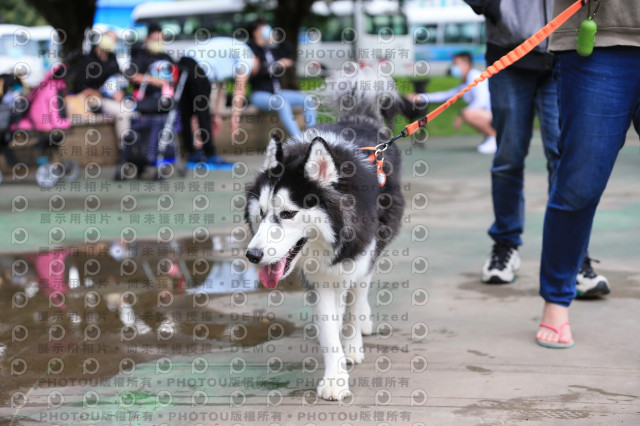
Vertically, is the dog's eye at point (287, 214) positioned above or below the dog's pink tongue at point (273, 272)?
above

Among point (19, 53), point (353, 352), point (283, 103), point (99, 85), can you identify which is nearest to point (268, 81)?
point (283, 103)

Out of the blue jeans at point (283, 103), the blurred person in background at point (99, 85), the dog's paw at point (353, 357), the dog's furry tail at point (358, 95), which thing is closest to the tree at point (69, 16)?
the blue jeans at point (283, 103)

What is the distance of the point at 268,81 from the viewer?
11.4m

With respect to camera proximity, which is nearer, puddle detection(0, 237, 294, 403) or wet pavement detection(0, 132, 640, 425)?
wet pavement detection(0, 132, 640, 425)

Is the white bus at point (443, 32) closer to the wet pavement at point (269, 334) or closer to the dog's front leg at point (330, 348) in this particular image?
the wet pavement at point (269, 334)

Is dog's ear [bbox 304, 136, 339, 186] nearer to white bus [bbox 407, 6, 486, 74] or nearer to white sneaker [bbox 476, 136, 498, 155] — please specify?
white sneaker [bbox 476, 136, 498, 155]

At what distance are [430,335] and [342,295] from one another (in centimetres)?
76

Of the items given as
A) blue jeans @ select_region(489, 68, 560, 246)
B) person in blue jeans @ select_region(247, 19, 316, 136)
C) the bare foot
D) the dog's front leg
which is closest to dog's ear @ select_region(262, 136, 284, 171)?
the dog's front leg

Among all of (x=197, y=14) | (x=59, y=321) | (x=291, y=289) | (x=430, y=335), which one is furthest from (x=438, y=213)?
(x=197, y=14)

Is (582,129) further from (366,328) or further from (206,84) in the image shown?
(206,84)

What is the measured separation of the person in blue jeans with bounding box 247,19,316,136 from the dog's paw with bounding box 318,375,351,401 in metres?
7.80

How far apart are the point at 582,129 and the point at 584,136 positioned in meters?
0.03

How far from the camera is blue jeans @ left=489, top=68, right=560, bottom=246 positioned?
476 cm

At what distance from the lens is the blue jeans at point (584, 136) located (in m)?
3.55
